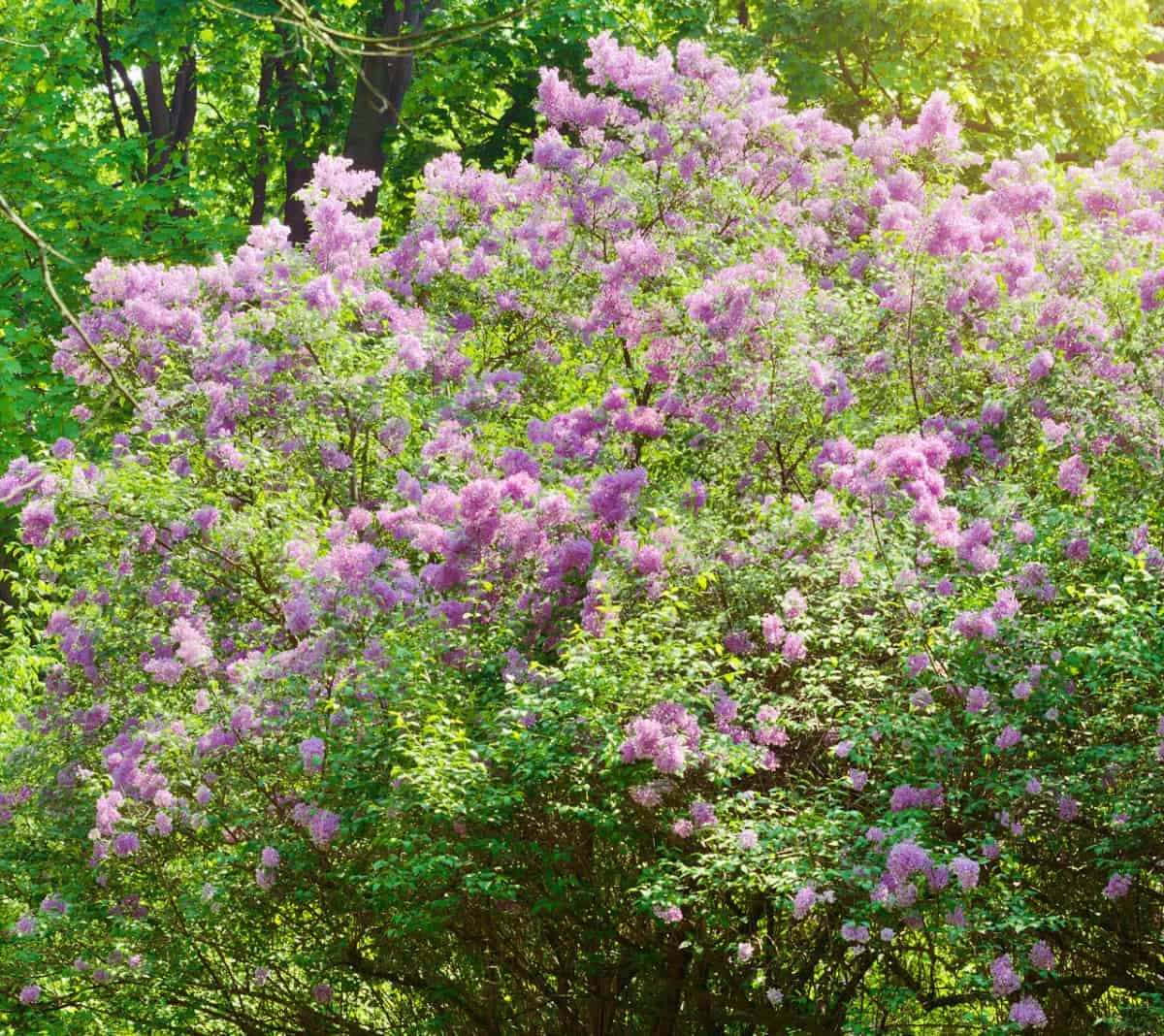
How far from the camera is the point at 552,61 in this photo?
15.1 meters

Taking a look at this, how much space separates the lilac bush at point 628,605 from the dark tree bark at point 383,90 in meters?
5.89

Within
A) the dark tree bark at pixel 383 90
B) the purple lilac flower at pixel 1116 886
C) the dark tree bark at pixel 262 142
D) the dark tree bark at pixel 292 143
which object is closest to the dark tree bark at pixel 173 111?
the dark tree bark at pixel 262 142

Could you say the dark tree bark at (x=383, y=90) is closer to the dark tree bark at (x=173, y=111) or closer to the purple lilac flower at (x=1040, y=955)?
the dark tree bark at (x=173, y=111)

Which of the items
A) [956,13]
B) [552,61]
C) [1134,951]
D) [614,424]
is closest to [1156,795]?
[1134,951]

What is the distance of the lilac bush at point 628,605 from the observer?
5738mm

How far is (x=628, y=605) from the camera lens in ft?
21.5

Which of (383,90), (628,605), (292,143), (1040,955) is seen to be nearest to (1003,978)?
(1040,955)

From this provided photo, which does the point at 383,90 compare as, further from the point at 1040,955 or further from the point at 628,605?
the point at 1040,955

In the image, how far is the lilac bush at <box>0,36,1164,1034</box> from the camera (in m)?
5.74

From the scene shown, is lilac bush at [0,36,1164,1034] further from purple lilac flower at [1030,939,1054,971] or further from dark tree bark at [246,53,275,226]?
dark tree bark at [246,53,275,226]

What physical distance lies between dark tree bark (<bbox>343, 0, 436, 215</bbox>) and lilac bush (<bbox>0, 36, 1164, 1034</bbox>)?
5.89 metres

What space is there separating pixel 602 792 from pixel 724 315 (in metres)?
2.33

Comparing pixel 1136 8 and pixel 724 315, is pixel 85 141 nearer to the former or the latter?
pixel 1136 8

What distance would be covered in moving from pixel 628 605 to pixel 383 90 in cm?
940
